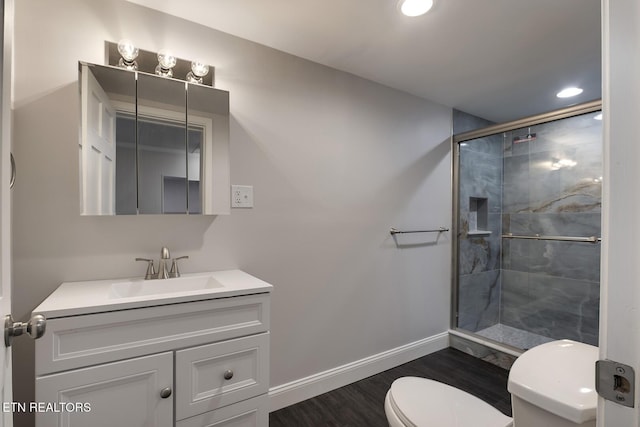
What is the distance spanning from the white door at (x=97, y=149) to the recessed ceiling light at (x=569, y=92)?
3.09 m

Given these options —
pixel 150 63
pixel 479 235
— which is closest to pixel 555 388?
pixel 150 63

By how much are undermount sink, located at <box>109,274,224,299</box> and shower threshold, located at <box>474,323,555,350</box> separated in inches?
97.3

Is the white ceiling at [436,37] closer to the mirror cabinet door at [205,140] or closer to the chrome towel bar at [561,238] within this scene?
the mirror cabinet door at [205,140]

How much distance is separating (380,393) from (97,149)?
2102 mm

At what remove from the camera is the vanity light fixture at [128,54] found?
1.35m

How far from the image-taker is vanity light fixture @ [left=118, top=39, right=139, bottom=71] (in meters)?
1.35

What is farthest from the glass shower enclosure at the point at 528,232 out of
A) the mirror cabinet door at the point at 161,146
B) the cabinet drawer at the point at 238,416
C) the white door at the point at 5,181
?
the white door at the point at 5,181

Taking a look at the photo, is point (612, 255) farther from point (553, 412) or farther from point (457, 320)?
point (457, 320)

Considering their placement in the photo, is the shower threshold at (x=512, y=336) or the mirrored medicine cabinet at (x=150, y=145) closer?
the mirrored medicine cabinet at (x=150, y=145)

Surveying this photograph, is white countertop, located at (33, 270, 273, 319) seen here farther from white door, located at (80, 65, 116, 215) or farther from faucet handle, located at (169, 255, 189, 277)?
white door, located at (80, 65, 116, 215)

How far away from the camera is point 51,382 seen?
0.93m

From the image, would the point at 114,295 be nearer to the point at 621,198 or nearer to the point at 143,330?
the point at 143,330

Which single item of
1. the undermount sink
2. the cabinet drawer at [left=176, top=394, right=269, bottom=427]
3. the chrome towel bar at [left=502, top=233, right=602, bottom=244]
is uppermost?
Result: the chrome towel bar at [left=502, top=233, right=602, bottom=244]

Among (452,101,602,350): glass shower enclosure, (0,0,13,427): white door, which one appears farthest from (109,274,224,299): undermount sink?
(452,101,602,350): glass shower enclosure
